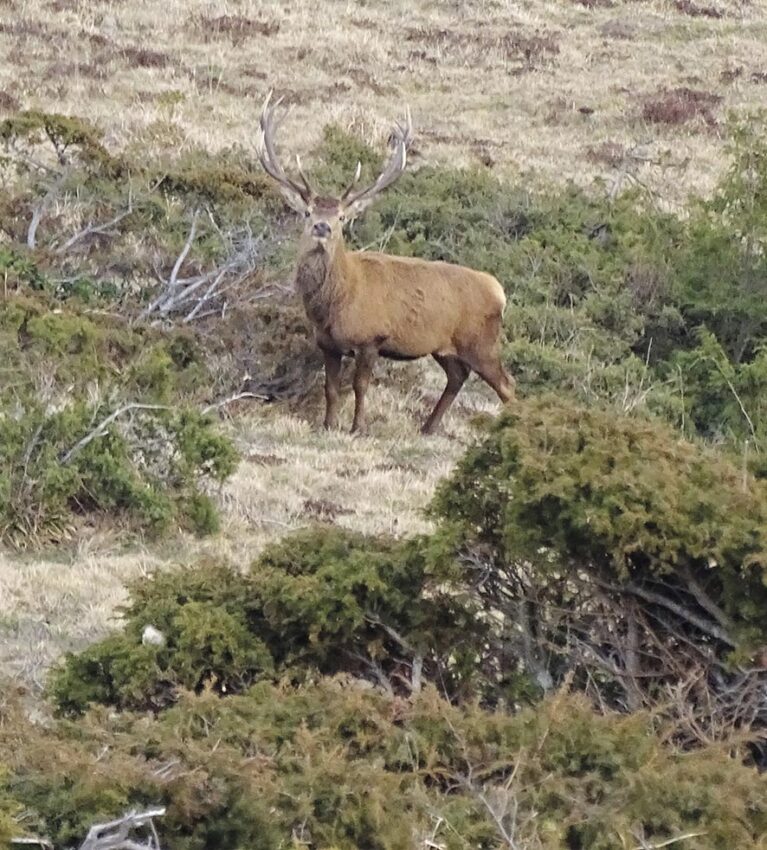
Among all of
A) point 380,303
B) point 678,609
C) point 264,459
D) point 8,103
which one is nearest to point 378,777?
point 678,609

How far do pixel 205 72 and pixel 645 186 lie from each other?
6737 millimetres

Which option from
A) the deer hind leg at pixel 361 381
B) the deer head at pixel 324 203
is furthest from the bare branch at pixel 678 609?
the deer hind leg at pixel 361 381

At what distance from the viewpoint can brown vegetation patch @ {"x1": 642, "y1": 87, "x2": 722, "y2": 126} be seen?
23109mm

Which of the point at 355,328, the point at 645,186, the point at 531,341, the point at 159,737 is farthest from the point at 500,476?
the point at 645,186

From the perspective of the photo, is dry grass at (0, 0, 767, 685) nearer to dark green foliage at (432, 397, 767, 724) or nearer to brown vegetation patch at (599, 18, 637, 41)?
brown vegetation patch at (599, 18, 637, 41)

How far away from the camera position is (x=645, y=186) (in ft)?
64.6

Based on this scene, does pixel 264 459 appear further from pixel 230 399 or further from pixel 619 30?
pixel 619 30

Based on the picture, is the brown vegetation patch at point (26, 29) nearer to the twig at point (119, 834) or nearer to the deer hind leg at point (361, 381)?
the deer hind leg at point (361, 381)

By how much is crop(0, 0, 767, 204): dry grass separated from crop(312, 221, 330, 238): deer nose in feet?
27.3

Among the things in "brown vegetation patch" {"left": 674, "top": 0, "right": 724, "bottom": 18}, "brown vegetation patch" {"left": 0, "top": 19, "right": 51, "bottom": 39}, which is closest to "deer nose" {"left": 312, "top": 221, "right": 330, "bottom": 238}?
"brown vegetation patch" {"left": 0, "top": 19, "right": 51, "bottom": 39}

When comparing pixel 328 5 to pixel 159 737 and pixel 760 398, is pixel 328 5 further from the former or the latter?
pixel 159 737

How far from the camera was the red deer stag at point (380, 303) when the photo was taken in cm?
1152

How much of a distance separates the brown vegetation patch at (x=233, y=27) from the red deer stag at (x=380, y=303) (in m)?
12.9

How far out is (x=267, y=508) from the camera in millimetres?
9203
